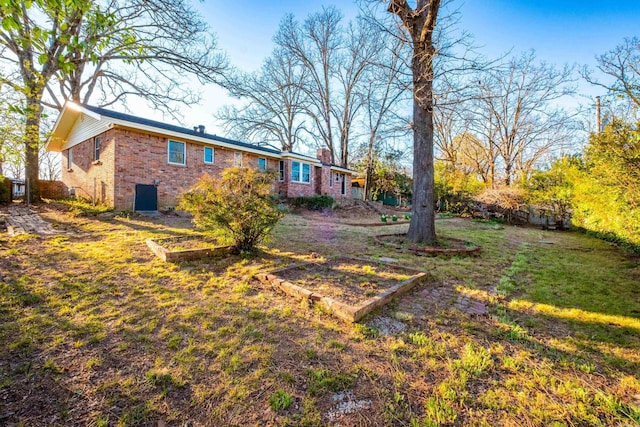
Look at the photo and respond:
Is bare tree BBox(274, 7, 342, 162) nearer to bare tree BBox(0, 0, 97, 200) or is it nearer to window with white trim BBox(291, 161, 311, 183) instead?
window with white trim BBox(291, 161, 311, 183)

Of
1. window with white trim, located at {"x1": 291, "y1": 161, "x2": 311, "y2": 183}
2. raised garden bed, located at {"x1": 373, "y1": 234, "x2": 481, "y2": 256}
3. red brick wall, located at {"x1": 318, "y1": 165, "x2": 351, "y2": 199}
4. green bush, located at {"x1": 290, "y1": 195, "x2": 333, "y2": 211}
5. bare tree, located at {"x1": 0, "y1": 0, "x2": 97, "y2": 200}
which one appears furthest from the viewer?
red brick wall, located at {"x1": 318, "y1": 165, "x2": 351, "y2": 199}

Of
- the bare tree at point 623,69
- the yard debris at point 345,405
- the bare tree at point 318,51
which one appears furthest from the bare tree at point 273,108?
the yard debris at point 345,405

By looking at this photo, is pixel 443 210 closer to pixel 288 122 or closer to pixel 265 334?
pixel 288 122

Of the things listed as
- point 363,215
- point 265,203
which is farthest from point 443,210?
point 265,203

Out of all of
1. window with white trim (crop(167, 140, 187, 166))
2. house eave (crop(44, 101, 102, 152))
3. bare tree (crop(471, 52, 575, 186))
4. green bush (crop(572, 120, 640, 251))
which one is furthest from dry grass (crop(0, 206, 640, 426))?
bare tree (crop(471, 52, 575, 186))

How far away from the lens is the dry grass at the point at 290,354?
1.67 meters

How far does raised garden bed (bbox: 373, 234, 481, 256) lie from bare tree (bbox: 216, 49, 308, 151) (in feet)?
66.3

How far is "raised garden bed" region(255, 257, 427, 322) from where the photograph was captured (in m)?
2.98

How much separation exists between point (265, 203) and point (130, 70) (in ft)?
61.0

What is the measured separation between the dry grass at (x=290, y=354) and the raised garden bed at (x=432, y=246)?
1864 mm

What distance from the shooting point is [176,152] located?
11695 millimetres

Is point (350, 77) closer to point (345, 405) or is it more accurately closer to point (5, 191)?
point (5, 191)

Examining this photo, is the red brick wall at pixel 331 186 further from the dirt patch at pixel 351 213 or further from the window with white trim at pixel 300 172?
the dirt patch at pixel 351 213

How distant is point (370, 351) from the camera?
2.27 metres
